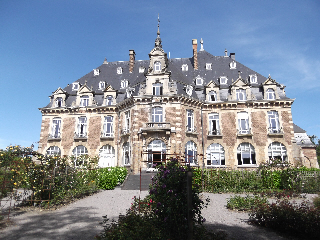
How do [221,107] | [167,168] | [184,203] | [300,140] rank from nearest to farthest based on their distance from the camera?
[184,203] → [167,168] → [221,107] → [300,140]

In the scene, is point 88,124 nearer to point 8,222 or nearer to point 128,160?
point 128,160

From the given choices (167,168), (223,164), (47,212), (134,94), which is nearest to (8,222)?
(47,212)

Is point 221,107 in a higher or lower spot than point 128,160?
higher

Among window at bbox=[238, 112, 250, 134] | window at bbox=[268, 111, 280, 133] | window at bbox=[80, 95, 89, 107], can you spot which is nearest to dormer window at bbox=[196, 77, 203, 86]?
window at bbox=[238, 112, 250, 134]

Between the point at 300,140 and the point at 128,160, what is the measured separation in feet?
83.5

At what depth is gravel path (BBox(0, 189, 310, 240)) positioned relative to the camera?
25.7 feet

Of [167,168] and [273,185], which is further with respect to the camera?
[273,185]

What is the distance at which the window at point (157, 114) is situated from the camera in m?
24.0

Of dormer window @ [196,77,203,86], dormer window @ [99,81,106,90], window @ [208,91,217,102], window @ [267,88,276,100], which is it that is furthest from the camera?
dormer window @ [99,81,106,90]

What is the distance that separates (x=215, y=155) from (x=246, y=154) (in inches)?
129

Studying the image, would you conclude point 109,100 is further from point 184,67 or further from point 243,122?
point 243,122

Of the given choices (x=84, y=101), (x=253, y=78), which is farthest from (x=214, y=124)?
(x=84, y=101)

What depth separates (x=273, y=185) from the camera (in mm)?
16828

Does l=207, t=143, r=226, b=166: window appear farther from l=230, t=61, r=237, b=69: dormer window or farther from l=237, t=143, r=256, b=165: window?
l=230, t=61, r=237, b=69: dormer window
